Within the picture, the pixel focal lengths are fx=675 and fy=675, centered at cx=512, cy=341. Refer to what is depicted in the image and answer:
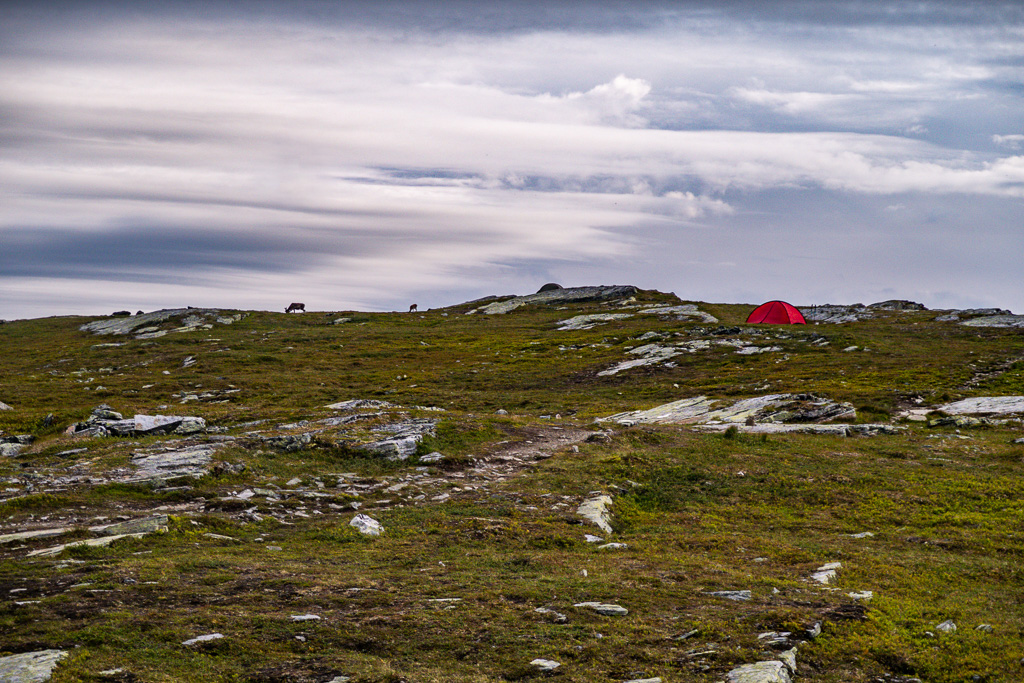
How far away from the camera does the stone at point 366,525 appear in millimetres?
18516

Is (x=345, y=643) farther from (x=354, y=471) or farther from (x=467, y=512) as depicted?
(x=354, y=471)

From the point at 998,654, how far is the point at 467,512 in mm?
13243

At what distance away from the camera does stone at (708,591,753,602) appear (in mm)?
13742

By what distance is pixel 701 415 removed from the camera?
3984 centimetres

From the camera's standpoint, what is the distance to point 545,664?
1052cm

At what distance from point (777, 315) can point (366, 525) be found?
77.1 metres

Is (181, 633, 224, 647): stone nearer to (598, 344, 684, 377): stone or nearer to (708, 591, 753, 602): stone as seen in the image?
(708, 591, 753, 602): stone

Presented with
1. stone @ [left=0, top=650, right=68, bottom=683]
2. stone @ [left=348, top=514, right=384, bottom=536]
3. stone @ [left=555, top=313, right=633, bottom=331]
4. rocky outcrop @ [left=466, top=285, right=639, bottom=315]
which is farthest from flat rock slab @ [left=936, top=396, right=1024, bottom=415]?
rocky outcrop @ [left=466, top=285, right=639, bottom=315]

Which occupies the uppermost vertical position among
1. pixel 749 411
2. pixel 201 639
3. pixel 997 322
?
pixel 997 322

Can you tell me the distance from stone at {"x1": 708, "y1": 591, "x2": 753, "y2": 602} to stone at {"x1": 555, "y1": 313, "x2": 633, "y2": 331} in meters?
77.1

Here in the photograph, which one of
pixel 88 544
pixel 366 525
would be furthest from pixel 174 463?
pixel 366 525

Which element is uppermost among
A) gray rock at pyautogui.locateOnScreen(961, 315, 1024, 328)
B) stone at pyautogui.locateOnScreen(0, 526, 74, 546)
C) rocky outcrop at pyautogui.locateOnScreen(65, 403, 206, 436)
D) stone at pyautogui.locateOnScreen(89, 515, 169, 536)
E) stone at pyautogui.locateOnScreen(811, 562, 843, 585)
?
gray rock at pyautogui.locateOnScreen(961, 315, 1024, 328)

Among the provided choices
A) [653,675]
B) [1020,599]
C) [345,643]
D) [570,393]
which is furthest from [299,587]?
[570,393]

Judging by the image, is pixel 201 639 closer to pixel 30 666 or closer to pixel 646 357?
pixel 30 666
